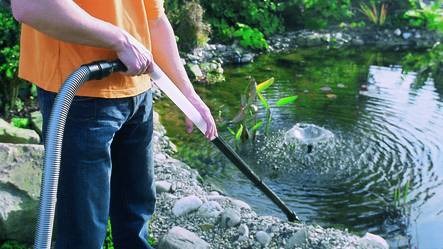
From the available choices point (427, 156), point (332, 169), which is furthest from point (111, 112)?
point (427, 156)

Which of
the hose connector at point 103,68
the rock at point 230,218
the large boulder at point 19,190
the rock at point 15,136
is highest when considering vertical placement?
the hose connector at point 103,68

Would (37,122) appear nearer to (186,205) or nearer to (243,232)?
(186,205)

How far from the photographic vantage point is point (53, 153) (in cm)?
168

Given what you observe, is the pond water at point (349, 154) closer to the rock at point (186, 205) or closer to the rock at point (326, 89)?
the rock at point (326, 89)

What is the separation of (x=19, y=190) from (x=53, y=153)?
1320 millimetres

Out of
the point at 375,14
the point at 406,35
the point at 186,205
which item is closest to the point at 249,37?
the point at 375,14

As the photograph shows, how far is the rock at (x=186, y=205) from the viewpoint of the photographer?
3.50m

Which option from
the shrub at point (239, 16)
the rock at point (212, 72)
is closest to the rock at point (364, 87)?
the rock at point (212, 72)

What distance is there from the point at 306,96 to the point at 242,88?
78 cm

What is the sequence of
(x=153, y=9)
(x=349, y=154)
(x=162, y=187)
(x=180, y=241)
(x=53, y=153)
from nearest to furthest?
(x=53, y=153) → (x=153, y=9) → (x=180, y=241) → (x=162, y=187) → (x=349, y=154)

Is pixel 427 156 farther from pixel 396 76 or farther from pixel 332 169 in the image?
pixel 396 76

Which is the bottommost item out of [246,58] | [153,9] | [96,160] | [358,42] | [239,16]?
[358,42]

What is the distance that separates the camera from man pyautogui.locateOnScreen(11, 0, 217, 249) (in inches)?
67.4

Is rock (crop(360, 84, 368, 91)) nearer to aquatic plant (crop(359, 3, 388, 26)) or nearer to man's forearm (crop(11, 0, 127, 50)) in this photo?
aquatic plant (crop(359, 3, 388, 26))
